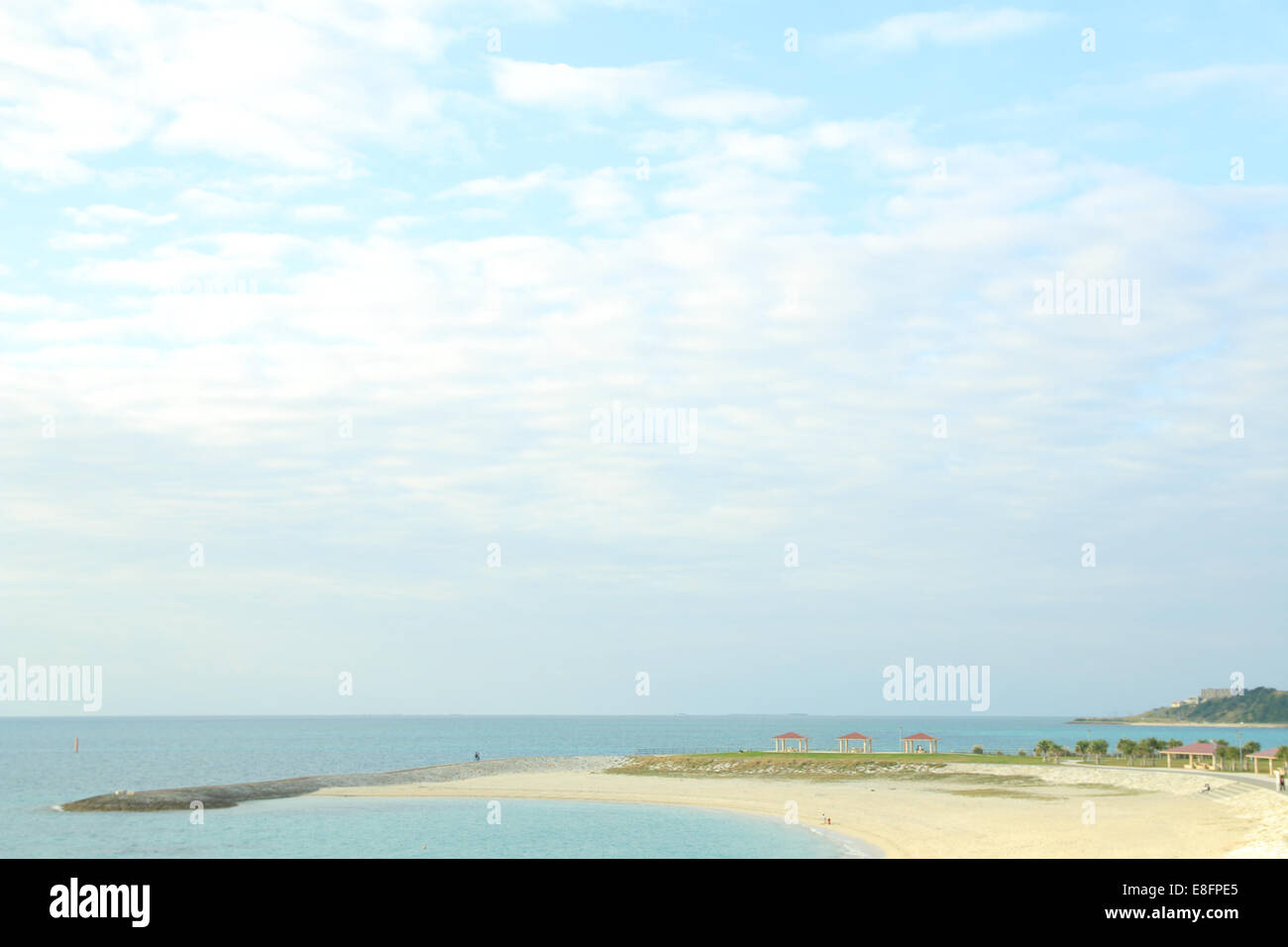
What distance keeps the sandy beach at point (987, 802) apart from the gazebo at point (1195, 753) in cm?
623

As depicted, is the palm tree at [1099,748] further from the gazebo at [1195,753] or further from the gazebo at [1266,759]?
the gazebo at [1266,759]

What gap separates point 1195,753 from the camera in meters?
77.3

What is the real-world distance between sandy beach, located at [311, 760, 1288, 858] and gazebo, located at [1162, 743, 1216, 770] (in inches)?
245

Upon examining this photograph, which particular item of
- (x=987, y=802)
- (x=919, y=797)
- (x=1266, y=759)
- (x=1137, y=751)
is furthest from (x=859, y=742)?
(x=987, y=802)

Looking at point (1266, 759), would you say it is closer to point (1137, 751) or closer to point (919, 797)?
point (1137, 751)

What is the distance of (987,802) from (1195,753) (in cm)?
2895

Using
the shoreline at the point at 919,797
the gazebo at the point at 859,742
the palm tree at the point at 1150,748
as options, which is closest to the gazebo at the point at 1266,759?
the shoreline at the point at 919,797

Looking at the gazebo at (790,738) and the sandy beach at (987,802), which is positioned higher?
the sandy beach at (987,802)

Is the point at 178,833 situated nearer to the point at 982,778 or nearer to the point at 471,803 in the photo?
the point at 471,803

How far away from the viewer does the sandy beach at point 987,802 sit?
133 ft

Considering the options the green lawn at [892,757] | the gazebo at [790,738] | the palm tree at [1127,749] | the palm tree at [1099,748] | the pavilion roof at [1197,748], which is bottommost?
the gazebo at [790,738]

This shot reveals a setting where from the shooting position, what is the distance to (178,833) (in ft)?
180
